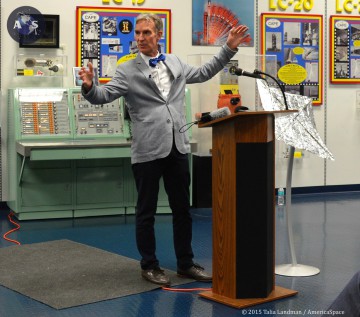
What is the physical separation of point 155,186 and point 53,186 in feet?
9.20

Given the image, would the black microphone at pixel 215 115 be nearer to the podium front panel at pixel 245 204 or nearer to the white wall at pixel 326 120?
the podium front panel at pixel 245 204

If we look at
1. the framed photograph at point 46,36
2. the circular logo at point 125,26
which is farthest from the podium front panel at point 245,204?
the circular logo at point 125,26

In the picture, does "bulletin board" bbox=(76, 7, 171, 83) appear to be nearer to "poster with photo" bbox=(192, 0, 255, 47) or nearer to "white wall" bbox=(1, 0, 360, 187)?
"white wall" bbox=(1, 0, 360, 187)

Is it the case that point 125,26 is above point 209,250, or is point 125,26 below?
above

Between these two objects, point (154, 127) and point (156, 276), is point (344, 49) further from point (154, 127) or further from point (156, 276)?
point (156, 276)

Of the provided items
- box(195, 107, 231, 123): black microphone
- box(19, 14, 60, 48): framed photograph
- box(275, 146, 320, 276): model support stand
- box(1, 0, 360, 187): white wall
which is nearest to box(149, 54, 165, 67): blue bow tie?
box(195, 107, 231, 123): black microphone

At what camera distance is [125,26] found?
7.56m

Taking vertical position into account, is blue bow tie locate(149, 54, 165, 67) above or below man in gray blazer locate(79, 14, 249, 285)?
above

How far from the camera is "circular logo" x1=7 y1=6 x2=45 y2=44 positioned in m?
7.14

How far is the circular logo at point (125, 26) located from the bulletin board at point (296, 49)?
1.69 metres

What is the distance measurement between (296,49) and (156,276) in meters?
4.91

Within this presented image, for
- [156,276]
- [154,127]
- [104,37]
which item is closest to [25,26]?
[104,37]

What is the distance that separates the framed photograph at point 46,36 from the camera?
7.14 m

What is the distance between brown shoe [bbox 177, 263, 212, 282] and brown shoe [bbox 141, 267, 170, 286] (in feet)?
0.58
